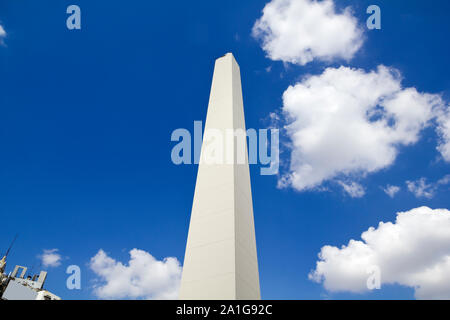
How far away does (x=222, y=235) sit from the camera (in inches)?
410

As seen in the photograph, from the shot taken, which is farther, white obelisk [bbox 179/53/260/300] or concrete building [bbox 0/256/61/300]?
concrete building [bbox 0/256/61/300]

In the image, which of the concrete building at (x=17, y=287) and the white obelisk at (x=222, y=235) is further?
the concrete building at (x=17, y=287)

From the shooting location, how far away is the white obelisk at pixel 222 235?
9359mm

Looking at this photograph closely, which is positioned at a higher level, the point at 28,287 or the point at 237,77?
the point at 237,77

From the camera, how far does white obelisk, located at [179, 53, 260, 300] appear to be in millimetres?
9359

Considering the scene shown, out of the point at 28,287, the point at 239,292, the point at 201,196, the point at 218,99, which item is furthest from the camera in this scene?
the point at 28,287

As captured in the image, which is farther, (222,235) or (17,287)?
(17,287)

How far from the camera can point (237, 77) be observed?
19.0 m
